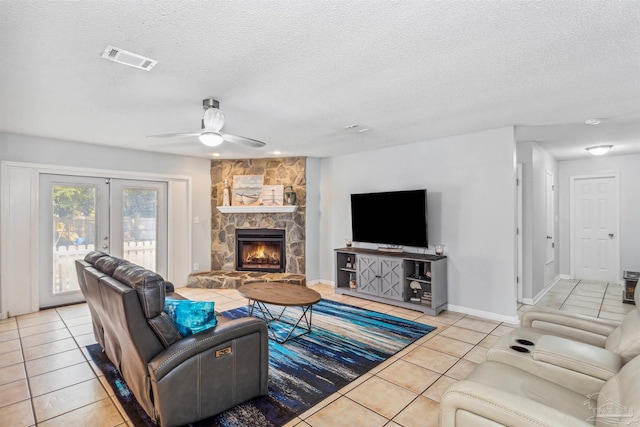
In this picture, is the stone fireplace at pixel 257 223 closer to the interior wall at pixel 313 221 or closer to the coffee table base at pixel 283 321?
the interior wall at pixel 313 221

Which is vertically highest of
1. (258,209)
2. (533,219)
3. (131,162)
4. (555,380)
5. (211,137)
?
(131,162)

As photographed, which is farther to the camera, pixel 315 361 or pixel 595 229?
pixel 595 229

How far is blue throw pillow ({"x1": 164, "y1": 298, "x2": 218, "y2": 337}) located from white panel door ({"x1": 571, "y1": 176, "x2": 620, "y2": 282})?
708 centimetres

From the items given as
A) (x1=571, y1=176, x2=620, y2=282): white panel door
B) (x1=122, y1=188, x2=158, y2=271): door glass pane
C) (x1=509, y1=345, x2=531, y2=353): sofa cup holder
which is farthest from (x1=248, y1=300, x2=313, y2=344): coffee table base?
(x1=571, y1=176, x2=620, y2=282): white panel door

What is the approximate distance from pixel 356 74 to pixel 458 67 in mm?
730

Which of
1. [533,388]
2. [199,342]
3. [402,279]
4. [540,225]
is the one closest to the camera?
[533,388]

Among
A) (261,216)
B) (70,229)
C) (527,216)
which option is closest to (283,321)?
(261,216)

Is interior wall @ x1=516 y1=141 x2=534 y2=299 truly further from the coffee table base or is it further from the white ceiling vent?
the white ceiling vent

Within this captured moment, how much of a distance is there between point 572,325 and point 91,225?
232 inches

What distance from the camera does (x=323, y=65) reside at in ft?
7.38

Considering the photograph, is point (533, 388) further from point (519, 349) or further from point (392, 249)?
point (392, 249)

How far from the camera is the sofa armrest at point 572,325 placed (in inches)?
86.5

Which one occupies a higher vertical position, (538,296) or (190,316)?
(190,316)

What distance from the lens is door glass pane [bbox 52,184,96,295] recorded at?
15.0 feet
